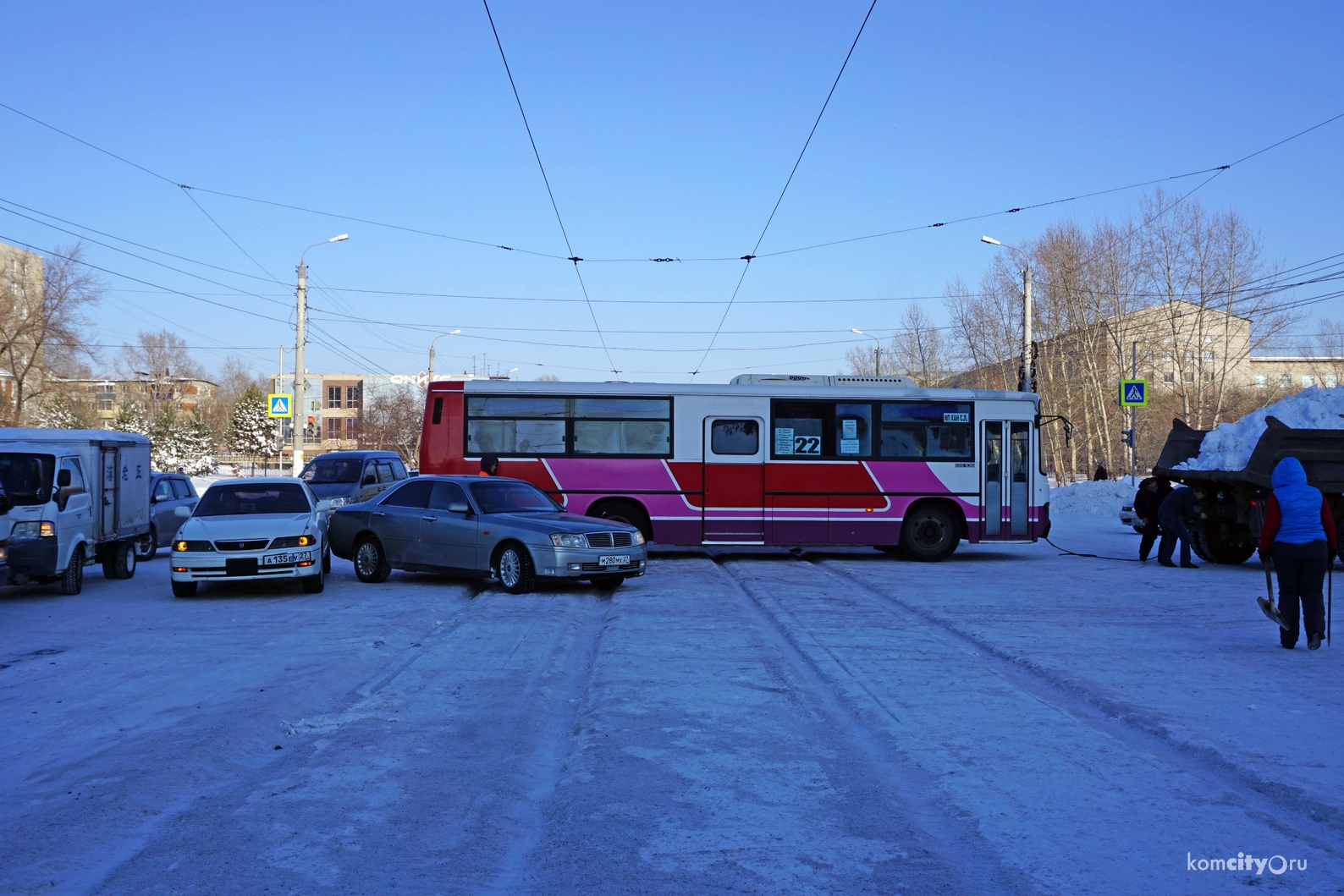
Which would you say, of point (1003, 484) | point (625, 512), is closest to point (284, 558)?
point (625, 512)

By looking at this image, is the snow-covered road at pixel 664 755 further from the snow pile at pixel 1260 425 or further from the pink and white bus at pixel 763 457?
the pink and white bus at pixel 763 457

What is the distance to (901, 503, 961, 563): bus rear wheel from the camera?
1923cm

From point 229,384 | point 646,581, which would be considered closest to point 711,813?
point 646,581

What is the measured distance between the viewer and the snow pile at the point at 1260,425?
16797mm

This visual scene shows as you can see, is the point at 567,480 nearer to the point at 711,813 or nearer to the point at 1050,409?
the point at 711,813

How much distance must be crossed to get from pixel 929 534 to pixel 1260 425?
18.5 ft

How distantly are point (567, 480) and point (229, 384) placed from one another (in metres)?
99.0

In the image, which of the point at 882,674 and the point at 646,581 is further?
the point at 646,581

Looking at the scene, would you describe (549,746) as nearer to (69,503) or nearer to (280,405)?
(69,503)

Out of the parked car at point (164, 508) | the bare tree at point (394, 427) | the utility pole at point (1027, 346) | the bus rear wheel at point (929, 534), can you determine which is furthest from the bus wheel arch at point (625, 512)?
the bare tree at point (394, 427)

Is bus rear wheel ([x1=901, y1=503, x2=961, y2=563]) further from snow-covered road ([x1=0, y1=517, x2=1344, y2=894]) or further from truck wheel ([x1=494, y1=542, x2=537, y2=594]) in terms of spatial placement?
truck wheel ([x1=494, y1=542, x2=537, y2=594])

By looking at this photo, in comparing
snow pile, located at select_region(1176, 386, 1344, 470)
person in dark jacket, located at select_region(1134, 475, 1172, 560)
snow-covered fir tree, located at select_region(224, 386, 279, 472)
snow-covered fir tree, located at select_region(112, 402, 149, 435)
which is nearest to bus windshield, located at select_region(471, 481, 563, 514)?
person in dark jacket, located at select_region(1134, 475, 1172, 560)

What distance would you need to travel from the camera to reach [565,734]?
6590 mm

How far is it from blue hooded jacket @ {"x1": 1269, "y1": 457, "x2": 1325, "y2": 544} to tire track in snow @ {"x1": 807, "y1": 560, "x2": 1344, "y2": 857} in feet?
9.09
